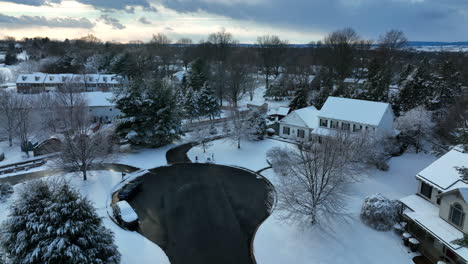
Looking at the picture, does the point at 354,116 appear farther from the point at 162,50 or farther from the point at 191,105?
the point at 162,50

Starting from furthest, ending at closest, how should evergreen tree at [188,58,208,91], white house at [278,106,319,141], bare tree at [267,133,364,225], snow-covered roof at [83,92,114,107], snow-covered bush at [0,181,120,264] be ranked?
evergreen tree at [188,58,208,91] → snow-covered roof at [83,92,114,107] → white house at [278,106,319,141] → bare tree at [267,133,364,225] → snow-covered bush at [0,181,120,264]

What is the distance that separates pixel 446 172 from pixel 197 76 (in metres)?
45.5

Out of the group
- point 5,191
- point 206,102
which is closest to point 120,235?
point 5,191

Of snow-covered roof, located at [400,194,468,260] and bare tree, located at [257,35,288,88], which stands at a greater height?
bare tree, located at [257,35,288,88]

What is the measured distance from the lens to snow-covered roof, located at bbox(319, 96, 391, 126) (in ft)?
104

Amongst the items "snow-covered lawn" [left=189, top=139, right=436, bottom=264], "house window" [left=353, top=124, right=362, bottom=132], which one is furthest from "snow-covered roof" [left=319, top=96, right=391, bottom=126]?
"snow-covered lawn" [left=189, top=139, right=436, bottom=264]

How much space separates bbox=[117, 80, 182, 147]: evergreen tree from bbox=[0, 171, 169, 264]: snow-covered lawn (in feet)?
28.7

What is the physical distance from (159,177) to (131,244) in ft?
33.5

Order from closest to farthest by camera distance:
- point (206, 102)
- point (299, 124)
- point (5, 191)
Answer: point (5, 191), point (299, 124), point (206, 102)

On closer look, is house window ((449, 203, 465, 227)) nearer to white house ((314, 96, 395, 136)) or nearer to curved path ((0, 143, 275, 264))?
curved path ((0, 143, 275, 264))

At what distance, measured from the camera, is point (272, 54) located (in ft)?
252

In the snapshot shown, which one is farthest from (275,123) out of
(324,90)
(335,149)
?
(335,149)

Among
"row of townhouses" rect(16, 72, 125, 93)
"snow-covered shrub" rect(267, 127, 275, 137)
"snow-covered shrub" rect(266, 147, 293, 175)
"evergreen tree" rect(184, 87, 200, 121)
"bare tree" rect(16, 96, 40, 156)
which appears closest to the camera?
"snow-covered shrub" rect(266, 147, 293, 175)

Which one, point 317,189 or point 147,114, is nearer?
point 317,189
